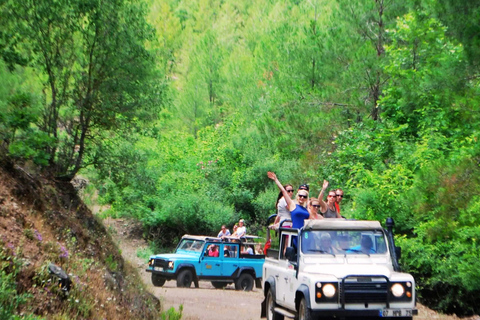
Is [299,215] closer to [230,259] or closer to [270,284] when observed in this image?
[270,284]

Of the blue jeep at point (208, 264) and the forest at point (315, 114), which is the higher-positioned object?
the forest at point (315, 114)

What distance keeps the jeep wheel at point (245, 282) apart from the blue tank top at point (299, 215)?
1213 cm

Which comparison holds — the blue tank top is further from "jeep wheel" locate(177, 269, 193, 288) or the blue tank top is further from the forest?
"jeep wheel" locate(177, 269, 193, 288)

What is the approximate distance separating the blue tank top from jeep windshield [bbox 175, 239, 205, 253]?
1192cm

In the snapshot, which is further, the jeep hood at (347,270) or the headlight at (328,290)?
the jeep hood at (347,270)

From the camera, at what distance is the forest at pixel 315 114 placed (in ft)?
37.1

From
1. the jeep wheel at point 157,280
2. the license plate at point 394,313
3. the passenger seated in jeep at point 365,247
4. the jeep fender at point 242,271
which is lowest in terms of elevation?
the license plate at point 394,313

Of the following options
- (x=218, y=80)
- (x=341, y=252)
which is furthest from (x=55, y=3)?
(x=218, y=80)

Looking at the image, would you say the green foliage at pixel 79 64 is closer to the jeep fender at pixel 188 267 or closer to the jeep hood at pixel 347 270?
the jeep hood at pixel 347 270

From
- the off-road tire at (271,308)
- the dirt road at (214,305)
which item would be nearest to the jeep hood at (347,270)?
the off-road tire at (271,308)

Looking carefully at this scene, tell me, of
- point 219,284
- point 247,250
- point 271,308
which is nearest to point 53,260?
point 271,308

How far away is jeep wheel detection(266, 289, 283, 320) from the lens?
11.4 meters

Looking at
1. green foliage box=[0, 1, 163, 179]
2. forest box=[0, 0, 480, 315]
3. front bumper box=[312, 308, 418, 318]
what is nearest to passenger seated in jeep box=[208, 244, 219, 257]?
forest box=[0, 0, 480, 315]

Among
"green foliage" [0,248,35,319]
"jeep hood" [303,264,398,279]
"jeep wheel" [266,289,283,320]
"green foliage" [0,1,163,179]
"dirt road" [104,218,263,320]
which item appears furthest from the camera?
"dirt road" [104,218,263,320]
